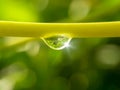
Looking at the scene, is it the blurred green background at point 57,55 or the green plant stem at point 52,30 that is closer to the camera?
the green plant stem at point 52,30

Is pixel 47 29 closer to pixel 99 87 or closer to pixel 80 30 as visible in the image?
pixel 80 30

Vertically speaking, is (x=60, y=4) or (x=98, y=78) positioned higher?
(x=60, y=4)

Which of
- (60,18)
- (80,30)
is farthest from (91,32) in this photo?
(60,18)

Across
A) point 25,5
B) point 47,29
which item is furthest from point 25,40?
point 47,29

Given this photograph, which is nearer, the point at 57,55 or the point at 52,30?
the point at 52,30

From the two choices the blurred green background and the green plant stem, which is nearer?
the green plant stem

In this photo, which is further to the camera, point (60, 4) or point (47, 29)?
point (60, 4)

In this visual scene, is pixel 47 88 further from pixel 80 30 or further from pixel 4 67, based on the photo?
pixel 80 30
